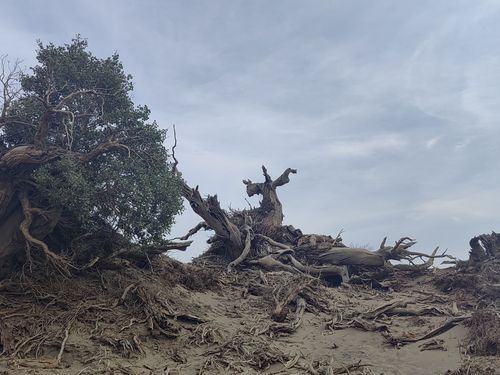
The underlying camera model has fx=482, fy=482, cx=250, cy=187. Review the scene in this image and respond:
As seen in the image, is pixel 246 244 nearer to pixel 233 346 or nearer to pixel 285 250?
pixel 285 250

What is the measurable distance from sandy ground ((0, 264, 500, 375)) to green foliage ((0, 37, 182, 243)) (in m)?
1.83

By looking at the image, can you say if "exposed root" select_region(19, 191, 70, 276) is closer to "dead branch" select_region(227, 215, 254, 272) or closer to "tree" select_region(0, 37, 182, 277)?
"tree" select_region(0, 37, 182, 277)

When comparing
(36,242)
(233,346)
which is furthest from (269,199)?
(36,242)

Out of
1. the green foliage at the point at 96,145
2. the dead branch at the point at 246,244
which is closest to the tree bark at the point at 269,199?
the dead branch at the point at 246,244

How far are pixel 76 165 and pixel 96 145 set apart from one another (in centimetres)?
156

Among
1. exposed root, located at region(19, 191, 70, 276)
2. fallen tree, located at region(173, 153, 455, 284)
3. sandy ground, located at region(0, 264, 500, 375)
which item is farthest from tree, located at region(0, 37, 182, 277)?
fallen tree, located at region(173, 153, 455, 284)

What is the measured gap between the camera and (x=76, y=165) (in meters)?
10.4

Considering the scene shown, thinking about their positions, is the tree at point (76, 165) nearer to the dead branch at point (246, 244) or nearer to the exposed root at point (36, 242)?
the exposed root at point (36, 242)

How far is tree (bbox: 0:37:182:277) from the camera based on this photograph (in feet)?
34.1

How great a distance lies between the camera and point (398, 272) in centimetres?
1822

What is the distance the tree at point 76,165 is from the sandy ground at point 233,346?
1.41 m

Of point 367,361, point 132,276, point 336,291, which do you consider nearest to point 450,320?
point 367,361

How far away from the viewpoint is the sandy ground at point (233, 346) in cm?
861

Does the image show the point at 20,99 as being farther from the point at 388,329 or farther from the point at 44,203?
the point at 388,329
